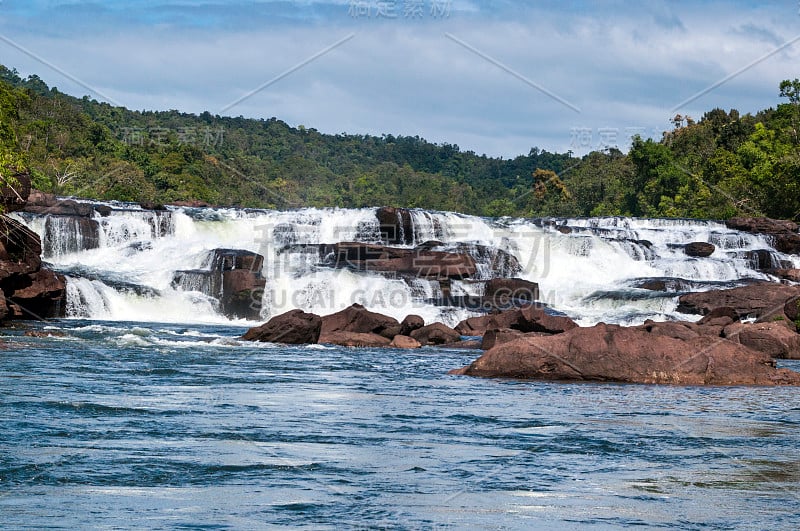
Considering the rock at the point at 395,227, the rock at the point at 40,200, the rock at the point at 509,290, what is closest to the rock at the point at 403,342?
the rock at the point at 509,290

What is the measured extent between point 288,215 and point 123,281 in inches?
456

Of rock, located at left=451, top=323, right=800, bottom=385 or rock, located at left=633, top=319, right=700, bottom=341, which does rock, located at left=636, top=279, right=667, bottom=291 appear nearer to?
rock, located at left=633, top=319, right=700, bottom=341

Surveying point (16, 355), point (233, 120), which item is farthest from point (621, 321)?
point (233, 120)

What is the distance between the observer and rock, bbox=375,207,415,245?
133 feet

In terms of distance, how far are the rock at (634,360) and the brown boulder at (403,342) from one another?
7.00m

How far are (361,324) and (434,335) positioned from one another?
66.9 inches

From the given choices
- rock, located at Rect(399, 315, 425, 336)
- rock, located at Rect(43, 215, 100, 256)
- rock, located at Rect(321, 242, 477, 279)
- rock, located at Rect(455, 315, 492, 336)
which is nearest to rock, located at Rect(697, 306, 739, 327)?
rock, located at Rect(455, 315, 492, 336)

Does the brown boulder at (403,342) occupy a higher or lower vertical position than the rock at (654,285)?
lower

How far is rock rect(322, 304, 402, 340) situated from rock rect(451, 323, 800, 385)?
8.34 m

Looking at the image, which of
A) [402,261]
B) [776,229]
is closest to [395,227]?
[402,261]

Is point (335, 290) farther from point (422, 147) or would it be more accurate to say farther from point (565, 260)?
point (422, 147)

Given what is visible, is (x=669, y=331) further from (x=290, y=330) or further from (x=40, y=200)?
(x=40, y=200)

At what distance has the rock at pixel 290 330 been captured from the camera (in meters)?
21.9

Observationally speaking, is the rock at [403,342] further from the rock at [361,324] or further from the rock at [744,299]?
the rock at [744,299]
